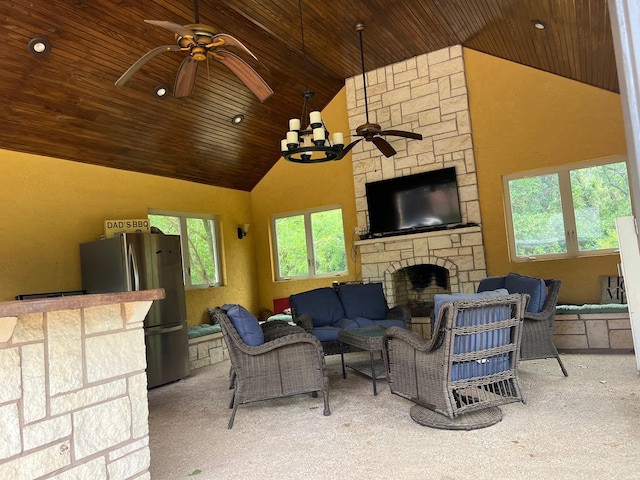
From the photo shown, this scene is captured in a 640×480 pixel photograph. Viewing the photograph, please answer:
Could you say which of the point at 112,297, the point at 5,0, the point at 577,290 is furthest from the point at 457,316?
the point at 5,0

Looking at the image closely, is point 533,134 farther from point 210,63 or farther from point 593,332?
point 210,63

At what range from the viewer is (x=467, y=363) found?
3203 millimetres

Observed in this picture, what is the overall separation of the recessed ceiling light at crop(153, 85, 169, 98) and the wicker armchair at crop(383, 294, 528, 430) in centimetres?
379

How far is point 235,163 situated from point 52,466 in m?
5.78

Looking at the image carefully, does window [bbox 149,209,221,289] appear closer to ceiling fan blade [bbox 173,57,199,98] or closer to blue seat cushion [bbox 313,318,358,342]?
blue seat cushion [bbox 313,318,358,342]

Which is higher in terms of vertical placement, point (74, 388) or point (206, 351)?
point (74, 388)

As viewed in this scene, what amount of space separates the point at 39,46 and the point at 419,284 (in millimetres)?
5405

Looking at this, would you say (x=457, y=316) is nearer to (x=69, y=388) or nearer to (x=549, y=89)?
(x=69, y=388)

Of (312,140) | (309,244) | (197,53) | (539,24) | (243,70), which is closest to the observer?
(197,53)

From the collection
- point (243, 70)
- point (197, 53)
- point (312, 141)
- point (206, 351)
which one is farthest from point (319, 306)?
point (197, 53)

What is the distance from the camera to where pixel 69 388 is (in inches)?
81.9

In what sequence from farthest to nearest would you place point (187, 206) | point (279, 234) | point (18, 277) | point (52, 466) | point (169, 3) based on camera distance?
point (279, 234) → point (187, 206) → point (18, 277) → point (169, 3) → point (52, 466)

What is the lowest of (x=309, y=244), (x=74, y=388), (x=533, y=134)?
(x=74, y=388)

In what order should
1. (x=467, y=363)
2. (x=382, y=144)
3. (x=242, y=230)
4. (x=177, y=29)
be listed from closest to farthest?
(x=177, y=29)
(x=467, y=363)
(x=382, y=144)
(x=242, y=230)
